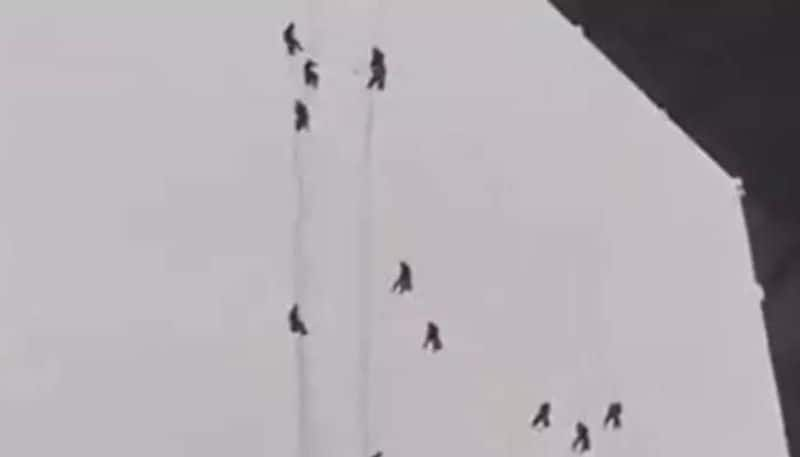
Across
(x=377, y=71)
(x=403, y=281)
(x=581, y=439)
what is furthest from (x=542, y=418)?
(x=377, y=71)

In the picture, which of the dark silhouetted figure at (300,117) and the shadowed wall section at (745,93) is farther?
the shadowed wall section at (745,93)

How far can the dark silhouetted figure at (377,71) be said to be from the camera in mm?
1333

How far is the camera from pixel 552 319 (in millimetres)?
1384

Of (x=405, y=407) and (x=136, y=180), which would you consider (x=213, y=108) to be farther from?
(x=405, y=407)

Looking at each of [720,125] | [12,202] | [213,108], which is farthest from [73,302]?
[720,125]

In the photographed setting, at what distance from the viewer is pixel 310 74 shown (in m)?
1.30

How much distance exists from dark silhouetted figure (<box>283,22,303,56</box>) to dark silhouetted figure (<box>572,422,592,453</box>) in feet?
1.33

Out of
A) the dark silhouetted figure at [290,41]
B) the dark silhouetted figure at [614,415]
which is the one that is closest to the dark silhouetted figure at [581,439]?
the dark silhouetted figure at [614,415]

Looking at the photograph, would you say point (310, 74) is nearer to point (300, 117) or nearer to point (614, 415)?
point (300, 117)

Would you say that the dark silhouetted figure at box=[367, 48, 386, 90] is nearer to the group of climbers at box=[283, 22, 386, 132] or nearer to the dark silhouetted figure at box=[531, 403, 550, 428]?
the group of climbers at box=[283, 22, 386, 132]

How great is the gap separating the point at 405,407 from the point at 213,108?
0.28 meters

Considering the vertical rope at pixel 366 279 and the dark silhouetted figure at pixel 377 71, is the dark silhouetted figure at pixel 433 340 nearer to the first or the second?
the vertical rope at pixel 366 279

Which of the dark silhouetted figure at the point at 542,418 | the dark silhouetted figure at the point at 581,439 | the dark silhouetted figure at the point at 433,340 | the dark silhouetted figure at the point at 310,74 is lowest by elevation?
the dark silhouetted figure at the point at 581,439

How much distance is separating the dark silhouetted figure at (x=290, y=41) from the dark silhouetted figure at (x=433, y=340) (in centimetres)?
25
